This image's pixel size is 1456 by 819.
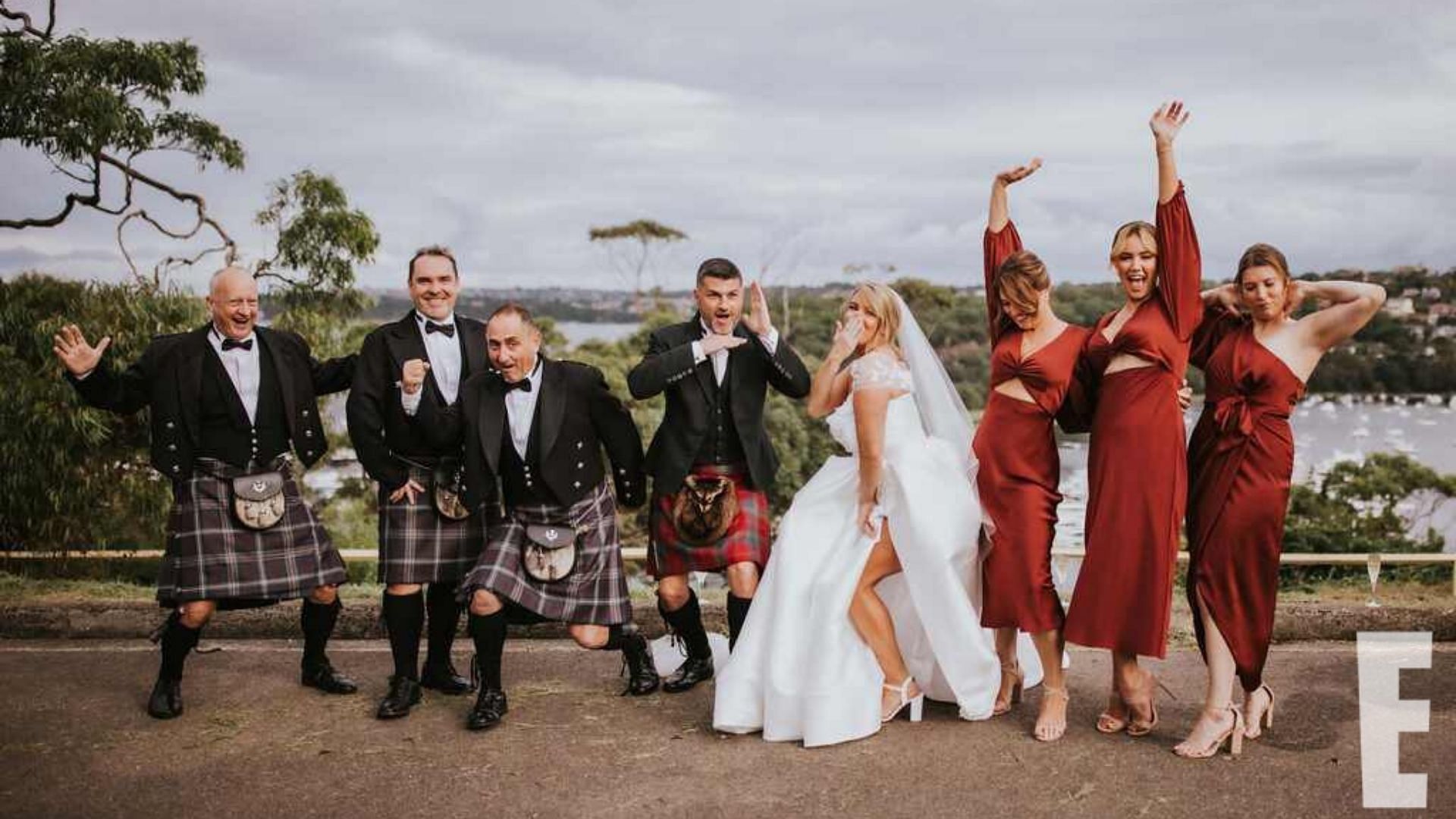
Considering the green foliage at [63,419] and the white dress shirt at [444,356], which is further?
the green foliage at [63,419]

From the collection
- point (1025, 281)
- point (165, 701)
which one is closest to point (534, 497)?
point (165, 701)

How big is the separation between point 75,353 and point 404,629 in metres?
1.77

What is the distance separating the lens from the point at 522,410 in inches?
198

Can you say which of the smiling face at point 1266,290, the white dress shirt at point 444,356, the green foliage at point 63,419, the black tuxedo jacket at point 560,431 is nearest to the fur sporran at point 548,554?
the black tuxedo jacket at point 560,431

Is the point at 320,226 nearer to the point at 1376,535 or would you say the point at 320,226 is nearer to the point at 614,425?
the point at 614,425

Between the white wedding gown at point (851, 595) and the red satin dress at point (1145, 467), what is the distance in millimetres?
498

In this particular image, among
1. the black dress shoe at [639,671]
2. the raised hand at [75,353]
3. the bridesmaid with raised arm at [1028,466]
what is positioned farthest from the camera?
the black dress shoe at [639,671]

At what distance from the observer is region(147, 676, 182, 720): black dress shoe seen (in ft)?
16.6

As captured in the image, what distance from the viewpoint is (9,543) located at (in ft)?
30.8

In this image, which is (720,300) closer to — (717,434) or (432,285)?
(717,434)

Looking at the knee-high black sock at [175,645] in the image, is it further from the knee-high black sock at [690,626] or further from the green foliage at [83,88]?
the green foliage at [83,88]

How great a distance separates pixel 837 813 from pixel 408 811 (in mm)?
1469

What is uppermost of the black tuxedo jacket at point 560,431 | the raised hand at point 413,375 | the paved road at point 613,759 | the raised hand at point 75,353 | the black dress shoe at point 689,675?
the raised hand at point 75,353

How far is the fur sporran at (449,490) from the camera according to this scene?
5133 millimetres
